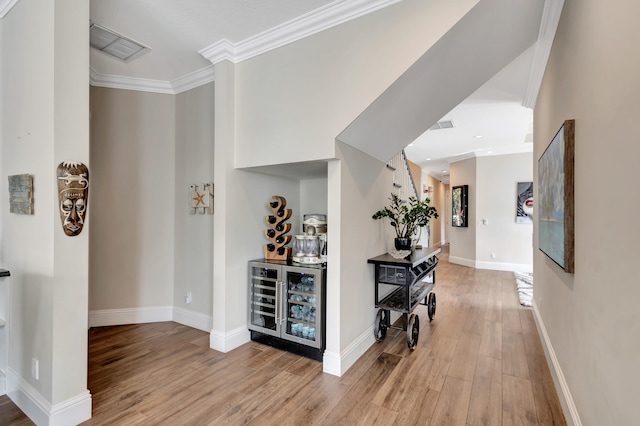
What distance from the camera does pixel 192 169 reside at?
3.61 metres

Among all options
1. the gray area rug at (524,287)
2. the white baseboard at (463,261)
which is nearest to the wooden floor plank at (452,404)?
the gray area rug at (524,287)

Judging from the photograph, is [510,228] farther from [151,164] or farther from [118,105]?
[118,105]

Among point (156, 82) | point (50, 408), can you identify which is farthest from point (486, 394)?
point (156, 82)

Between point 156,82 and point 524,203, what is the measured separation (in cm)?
750

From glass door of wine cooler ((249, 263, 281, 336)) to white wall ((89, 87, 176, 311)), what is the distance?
132 centimetres

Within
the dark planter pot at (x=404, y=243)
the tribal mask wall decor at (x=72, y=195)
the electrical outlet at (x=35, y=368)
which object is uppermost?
the tribal mask wall decor at (x=72, y=195)

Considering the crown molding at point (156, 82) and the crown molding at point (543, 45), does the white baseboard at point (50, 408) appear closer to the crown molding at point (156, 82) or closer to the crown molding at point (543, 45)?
the crown molding at point (156, 82)

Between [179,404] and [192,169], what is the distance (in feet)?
8.14

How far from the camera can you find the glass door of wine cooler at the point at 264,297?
9.70 feet

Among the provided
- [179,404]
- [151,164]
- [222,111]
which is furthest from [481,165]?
[179,404]

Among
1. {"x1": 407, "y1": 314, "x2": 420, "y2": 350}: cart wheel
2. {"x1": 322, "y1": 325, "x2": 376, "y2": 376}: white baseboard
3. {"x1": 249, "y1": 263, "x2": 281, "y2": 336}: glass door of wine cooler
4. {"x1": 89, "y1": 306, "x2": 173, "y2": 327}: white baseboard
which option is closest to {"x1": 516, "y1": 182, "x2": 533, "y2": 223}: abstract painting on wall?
{"x1": 407, "y1": 314, "x2": 420, "y2": 350}: cart wheel

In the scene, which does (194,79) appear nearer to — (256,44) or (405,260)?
(256,44)

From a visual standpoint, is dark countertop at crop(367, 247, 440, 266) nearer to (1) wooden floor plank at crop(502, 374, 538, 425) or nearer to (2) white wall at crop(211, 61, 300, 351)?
(1) wooden floor plank at crop(502, 374, 538, 425)

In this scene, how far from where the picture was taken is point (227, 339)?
9.56 feet
